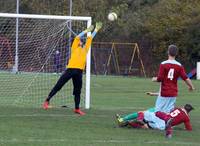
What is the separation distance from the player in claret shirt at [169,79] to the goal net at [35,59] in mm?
4653

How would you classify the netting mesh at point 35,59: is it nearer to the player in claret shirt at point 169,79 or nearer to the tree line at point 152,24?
the player in claret shirt at point 169,79

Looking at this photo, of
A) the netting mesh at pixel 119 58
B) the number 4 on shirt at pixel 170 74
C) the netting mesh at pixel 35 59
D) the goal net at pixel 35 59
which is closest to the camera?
the number 4 on shirt at pixel 170 74

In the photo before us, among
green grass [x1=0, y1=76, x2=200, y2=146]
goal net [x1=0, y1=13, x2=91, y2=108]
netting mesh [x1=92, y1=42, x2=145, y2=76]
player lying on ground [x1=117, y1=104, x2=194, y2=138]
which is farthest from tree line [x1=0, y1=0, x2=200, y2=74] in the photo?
player lying on ground [x1=117, y1=104, x2=194, y2=138]

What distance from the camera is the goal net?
20972mm

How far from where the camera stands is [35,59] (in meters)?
28.6

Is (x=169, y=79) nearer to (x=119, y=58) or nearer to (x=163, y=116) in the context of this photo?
(x=163, y=116)

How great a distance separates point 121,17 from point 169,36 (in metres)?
6.24

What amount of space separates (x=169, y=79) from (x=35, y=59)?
15.3 meters

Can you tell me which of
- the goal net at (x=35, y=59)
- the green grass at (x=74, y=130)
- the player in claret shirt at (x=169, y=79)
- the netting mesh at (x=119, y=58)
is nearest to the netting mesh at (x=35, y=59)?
the goal net at (x=35, y=59)

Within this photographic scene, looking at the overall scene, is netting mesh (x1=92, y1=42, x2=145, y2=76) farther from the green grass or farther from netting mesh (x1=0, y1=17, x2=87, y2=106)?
the green grass

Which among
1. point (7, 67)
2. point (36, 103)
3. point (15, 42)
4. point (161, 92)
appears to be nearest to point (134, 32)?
point (15, 42)

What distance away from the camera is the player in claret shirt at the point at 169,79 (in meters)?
13.9

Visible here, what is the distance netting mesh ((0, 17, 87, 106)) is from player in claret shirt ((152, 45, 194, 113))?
5.97 metres

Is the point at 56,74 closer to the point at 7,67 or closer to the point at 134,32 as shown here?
the point at 7,67
